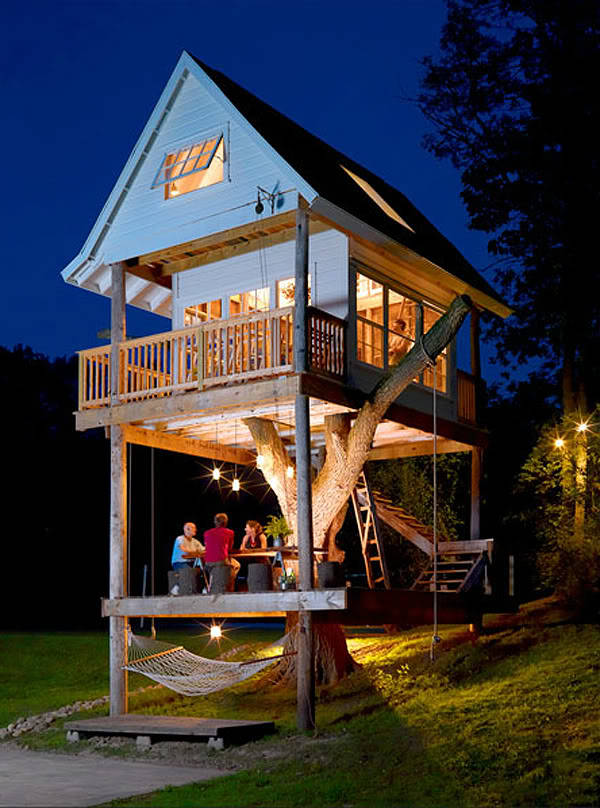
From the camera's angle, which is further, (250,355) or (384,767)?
(250,355)

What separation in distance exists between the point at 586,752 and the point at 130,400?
34.4 feet

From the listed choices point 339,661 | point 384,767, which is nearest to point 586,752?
point 384,767

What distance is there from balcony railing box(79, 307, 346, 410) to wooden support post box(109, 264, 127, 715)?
1.04 ft

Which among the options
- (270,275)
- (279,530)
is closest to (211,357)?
(270,275)

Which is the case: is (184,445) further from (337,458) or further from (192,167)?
(192,167)

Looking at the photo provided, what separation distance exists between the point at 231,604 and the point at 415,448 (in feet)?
23.3

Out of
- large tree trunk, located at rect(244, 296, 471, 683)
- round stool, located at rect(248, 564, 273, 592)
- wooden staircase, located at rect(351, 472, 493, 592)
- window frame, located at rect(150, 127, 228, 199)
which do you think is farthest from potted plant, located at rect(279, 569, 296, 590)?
window frame, located at rect(150, 127, 228, 199)

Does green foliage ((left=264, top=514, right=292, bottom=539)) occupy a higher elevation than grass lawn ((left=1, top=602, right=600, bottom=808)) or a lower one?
higher

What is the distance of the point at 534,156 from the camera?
26.5m

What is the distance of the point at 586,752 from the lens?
496 inches

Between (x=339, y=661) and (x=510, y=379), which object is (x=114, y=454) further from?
(x=510, y=379)

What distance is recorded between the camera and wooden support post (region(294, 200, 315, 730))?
52.9 ft

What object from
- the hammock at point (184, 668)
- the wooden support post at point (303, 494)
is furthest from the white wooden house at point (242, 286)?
the hammock at point (184, 668)

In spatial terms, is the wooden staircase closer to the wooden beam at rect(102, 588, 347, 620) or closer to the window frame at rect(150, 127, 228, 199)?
the wooden beam at rect(102, 588, 347, 620)
